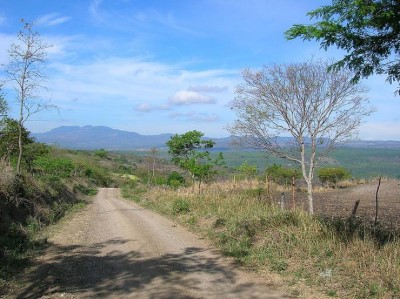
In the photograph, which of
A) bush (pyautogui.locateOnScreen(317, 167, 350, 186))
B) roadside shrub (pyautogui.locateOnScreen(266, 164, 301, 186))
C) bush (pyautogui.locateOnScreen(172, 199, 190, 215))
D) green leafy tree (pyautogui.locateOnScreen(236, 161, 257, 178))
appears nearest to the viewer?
bush (pyautogui.locateOnScreen(172, 199, 190, 215))

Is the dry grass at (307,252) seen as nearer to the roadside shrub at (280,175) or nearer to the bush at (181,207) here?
the bush at (181,207)

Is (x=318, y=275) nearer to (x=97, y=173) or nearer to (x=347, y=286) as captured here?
(x=347, y=286)


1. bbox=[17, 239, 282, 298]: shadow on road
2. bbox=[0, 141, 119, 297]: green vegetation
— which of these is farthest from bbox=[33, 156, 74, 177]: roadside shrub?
bbox=[17, 239, 282, 298]: shadow on road

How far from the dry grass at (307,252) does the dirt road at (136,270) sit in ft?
2.32

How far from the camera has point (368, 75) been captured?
7.38 m

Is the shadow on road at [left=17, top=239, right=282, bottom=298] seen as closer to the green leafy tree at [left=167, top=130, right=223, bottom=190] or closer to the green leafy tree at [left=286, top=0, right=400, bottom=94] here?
the green leafy tree at [left=286, top=0, right=400, bottom=94]

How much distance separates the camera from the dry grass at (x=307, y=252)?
7.10 m

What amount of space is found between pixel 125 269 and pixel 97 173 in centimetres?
5805

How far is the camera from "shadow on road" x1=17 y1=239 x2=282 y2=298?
23.9ft

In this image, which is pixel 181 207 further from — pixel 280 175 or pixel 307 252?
pixel 280 175

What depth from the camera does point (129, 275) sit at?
8.33 m

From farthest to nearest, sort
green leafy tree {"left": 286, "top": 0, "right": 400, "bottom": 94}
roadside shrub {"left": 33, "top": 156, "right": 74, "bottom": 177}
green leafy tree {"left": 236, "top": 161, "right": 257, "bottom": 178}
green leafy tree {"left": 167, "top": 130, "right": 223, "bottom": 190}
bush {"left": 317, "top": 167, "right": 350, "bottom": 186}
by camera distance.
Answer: bush {"left": 317, "top": 167, "right": 350, "bottom": 186} < roadside shrub {"left": 33, "top": 156, "right": 74, "bottom": 177} < green leafy tree {"left": 236, "top": 161, "right": 257, "bottom": 178} < green leafy tree {"left": 167, "top": 130, "right": 223, "bottom": 190} < green leafy tree {"left": 286, "top": 0, "right": 400, "bottom": 94}

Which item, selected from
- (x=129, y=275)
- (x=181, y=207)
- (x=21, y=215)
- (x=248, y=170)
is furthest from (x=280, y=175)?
(x=129, y=275)

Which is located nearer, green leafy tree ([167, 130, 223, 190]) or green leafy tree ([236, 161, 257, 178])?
green leafy tree ([167, 130, 223, 190])
